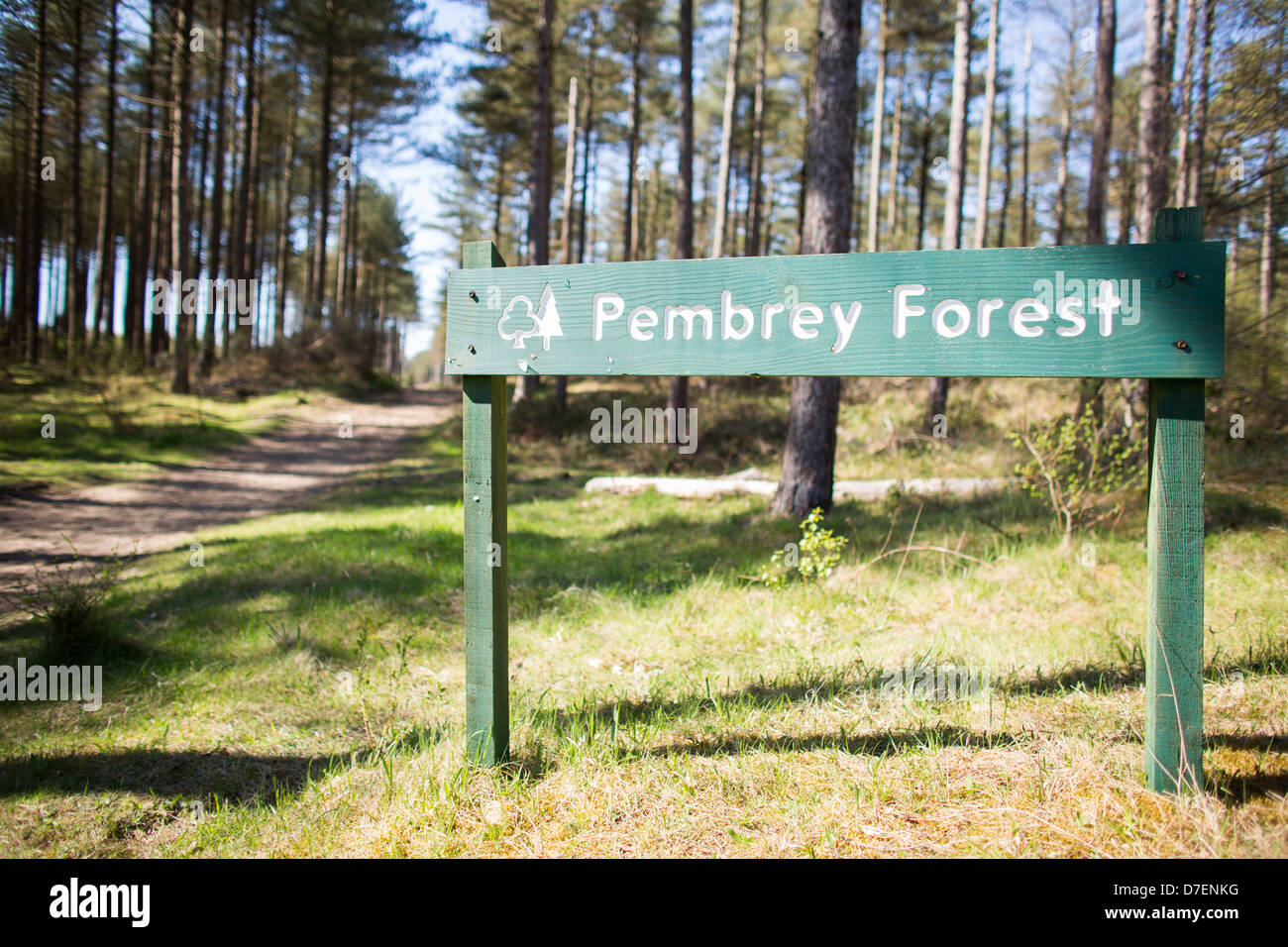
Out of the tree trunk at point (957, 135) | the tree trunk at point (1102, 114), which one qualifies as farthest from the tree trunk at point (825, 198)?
the tree trunk at point (1102, 114)

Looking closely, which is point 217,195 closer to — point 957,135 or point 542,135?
point 542,135

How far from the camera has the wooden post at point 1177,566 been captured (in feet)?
7.03

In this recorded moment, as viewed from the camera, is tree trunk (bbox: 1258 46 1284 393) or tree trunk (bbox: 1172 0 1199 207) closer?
tree trunk (bbox: 1258 46 1284 393)

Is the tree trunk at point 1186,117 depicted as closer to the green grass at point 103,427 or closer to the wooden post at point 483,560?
the wooden post at point 483,560

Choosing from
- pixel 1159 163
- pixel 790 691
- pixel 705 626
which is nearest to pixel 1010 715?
pixel 790 691

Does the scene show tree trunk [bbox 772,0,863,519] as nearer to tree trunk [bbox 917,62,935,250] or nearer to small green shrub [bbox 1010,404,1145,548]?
small green shrub [bbox 1010,404,1145,548]

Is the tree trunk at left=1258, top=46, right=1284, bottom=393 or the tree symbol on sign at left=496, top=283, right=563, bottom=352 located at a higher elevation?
the tree trunk at left=1258, top=46, right=1284, bottom=393

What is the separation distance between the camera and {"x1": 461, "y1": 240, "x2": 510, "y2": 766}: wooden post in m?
2.63

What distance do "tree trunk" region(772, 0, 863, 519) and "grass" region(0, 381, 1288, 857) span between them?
2.04ft

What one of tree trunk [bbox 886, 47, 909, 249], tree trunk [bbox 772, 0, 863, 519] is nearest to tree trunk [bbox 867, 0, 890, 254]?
tree trunk [bbox 886, 47, 909, 249]

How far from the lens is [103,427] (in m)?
12.6
